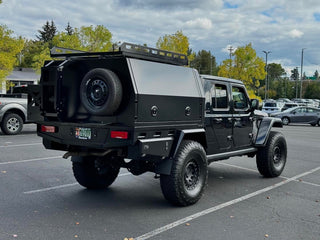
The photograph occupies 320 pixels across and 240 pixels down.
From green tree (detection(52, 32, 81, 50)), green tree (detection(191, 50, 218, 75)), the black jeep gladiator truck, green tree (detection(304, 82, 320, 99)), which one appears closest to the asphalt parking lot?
the black jeep gladiator truck

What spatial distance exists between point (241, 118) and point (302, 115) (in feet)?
64.0

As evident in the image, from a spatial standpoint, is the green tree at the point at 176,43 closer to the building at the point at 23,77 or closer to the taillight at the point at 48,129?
the building at the point at 23,77

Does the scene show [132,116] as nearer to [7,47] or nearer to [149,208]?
[149,208]

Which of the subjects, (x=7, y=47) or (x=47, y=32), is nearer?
(x=7, y=47)

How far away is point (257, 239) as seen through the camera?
404cm

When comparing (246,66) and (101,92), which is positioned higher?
(246,66)

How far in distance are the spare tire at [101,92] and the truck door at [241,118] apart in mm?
2767

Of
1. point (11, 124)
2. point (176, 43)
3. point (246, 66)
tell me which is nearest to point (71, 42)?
point (176, 43)

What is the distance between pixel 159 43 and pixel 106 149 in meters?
30.7

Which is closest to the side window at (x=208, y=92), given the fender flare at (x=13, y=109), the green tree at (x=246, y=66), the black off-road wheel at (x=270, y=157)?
the black off-road wheel at (x=270, y=157)

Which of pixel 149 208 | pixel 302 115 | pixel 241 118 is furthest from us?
pixel 302 115

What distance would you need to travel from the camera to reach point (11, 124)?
13297 millimetres

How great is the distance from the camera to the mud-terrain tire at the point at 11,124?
43.0 feet

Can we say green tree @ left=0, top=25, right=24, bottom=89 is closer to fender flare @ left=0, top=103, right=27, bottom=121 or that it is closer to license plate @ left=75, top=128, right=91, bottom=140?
fender flare @ left=0, top=103, right=27, bottom=121
